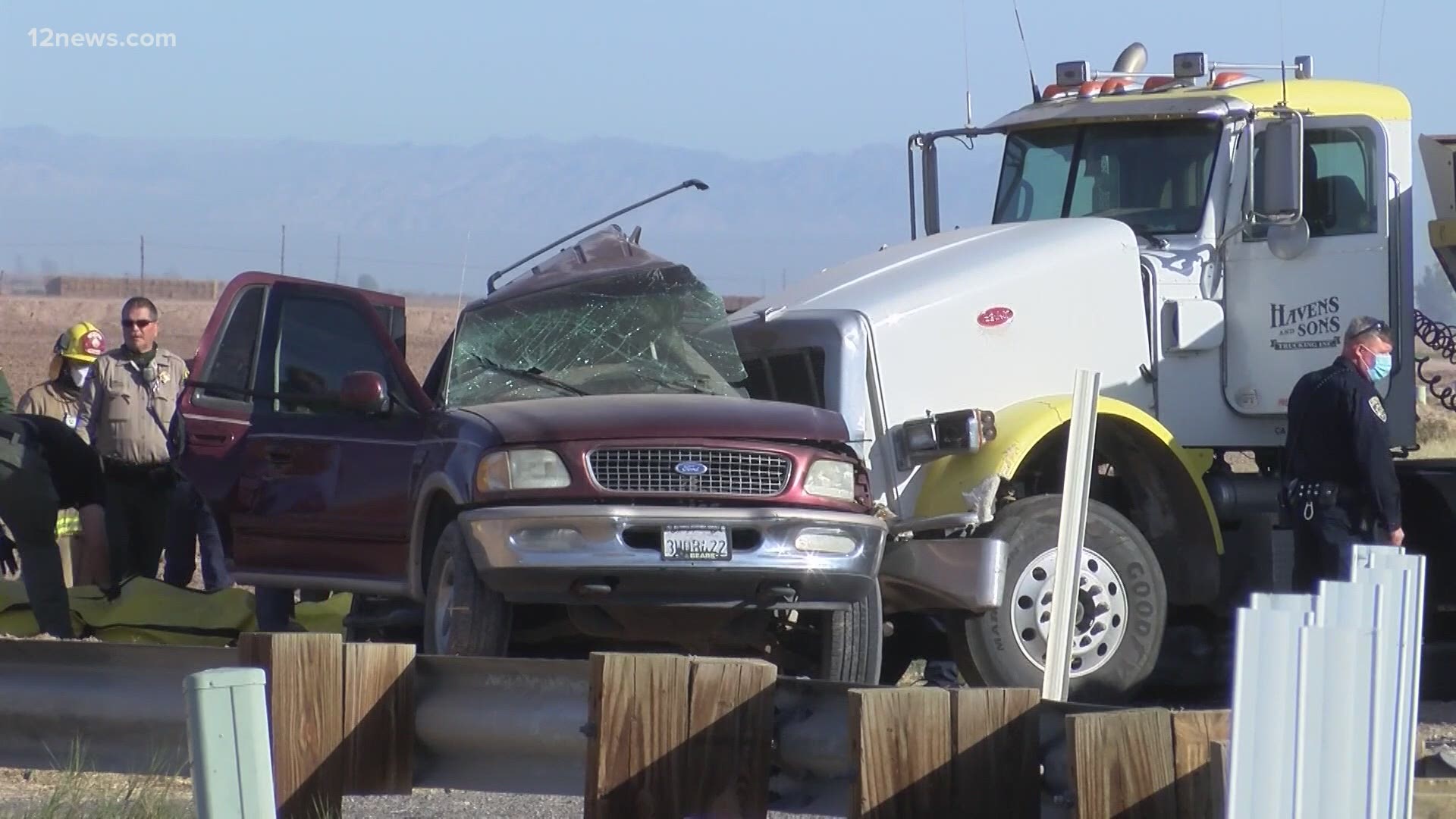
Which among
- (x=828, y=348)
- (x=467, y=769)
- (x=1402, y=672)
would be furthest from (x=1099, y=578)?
(x=1402, y=672)

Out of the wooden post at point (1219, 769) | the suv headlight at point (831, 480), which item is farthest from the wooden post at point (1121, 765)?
the suv headlight at point (831, 480)

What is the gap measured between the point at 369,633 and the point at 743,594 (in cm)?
214

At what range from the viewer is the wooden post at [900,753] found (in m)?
4.32

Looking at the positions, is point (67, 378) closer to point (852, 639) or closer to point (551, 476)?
point (551, 476)

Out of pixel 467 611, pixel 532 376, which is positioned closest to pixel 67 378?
pixel 532 376

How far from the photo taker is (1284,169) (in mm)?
9625

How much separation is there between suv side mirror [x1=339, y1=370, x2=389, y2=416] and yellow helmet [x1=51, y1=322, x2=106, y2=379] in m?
4.82

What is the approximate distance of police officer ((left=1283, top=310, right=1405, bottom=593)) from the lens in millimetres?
9016

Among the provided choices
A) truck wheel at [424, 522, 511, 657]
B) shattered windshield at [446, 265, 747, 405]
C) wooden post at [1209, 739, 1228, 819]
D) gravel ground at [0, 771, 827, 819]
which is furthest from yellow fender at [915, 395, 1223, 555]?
wooden post at [1209, 739, 1228, 819]

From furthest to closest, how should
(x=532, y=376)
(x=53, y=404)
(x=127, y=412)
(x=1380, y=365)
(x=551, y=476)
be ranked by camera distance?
(x=53, y=404)
(x=127, y=412)
(x=1380, y=365)
(x=532, y=376)
(x=551, y=476)

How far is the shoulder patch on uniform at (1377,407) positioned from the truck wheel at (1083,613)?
1.14 metres

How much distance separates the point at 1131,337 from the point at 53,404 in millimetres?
6519

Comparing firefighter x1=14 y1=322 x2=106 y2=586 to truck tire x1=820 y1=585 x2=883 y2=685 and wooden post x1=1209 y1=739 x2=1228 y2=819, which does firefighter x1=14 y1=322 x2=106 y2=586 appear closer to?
truck tire x1=820 y1=585 x2=883 y2=685

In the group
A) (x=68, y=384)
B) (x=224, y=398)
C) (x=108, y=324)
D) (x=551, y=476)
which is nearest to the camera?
(x=551, y=476)
